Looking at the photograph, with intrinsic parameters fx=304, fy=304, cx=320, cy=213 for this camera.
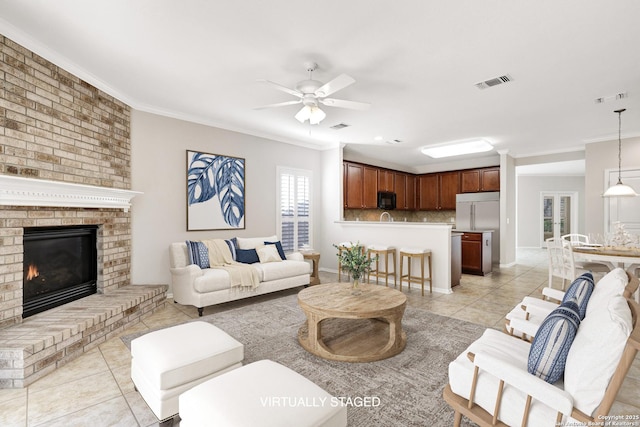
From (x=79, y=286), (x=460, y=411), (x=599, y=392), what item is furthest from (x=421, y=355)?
(x=79, y=286)

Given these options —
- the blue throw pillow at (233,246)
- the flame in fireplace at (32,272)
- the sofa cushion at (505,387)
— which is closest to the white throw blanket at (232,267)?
the blue throw pillow at (233,246)

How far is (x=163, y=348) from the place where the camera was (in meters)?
1.95

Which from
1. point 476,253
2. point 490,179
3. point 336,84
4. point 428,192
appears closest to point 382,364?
point 336,84

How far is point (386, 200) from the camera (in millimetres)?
7926

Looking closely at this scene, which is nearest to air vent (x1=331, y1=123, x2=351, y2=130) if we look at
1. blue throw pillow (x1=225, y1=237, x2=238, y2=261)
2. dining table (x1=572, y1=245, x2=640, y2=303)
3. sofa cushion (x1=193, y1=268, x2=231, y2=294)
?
blue throw pillow (x1=225, y1=237, x2=238, y2=261)

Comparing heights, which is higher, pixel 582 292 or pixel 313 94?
pixel 313 94

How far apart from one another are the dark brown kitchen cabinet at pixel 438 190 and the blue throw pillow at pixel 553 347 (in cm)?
723

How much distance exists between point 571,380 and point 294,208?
5233 mm

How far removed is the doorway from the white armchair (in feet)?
37.8

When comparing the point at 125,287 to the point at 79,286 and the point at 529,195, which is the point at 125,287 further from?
the point at 529,195

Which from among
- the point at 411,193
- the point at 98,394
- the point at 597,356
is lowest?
the point at 98,394

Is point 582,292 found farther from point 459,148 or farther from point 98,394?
point 459,148

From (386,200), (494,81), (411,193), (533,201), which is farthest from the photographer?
(533,201)

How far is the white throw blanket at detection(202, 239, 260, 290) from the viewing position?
407cm
